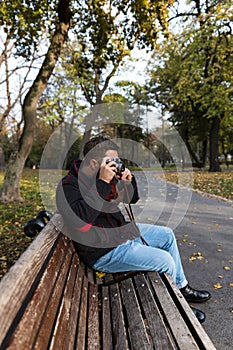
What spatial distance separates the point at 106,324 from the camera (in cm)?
191

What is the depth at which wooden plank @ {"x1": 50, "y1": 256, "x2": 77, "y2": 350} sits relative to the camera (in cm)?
132

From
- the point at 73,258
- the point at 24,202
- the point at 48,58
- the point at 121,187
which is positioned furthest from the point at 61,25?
the point at 73,258

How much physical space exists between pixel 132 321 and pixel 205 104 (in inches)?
700

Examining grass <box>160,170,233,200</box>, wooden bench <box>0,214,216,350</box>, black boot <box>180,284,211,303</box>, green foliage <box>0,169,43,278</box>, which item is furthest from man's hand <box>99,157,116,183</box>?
grass <box>160,170,233,200</box>

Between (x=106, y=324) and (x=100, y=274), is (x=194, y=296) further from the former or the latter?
(x=106, y=324)

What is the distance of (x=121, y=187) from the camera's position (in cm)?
312

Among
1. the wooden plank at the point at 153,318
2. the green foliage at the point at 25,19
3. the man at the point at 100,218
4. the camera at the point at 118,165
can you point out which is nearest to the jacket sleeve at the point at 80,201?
the man at the point at 100,218

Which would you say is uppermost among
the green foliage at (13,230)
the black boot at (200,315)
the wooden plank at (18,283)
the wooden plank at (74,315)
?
the wooden plank at (18,283)

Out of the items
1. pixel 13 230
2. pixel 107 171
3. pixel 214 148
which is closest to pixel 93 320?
pixel 107 171

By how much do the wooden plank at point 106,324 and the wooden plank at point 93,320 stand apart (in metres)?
0.03

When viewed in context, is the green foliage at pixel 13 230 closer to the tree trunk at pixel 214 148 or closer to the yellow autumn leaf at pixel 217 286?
the yellow autumn leaf at pixel 217 286

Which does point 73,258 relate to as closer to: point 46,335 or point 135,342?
point 135,342

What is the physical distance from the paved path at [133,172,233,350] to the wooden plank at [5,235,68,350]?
1452 mm

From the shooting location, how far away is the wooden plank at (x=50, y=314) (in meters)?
1.15
